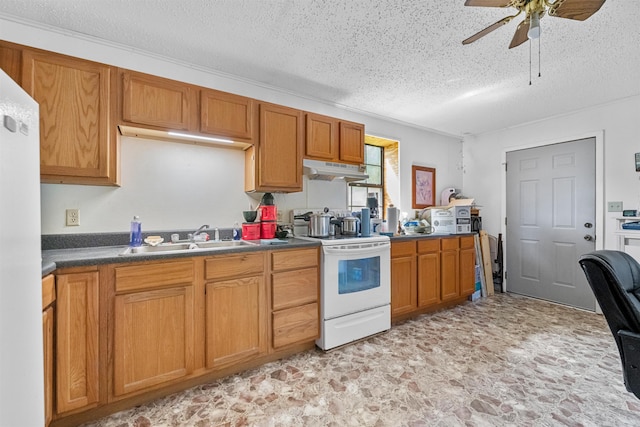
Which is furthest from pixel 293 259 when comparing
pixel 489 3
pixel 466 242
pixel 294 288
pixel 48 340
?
pixel 466 242

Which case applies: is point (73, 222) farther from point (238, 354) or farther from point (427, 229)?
point (427, 229)

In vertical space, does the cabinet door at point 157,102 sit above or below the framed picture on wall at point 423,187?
above

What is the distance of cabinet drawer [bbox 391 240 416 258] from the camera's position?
2.87m

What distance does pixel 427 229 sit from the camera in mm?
3715

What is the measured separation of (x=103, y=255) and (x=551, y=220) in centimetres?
472

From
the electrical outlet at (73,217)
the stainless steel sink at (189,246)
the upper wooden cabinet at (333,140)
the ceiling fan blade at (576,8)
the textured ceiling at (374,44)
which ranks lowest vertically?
the stainless steel sink at (189,246)

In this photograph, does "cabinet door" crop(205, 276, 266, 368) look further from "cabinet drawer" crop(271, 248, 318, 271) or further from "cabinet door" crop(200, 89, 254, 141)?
"cabinet door" crop(200, 89, 254, 141)

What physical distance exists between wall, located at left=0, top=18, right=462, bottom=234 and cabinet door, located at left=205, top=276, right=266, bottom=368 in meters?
0.80

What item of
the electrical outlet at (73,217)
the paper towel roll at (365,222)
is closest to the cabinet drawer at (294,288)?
the paper towel roll at (365,222)

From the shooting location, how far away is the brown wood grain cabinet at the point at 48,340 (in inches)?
53.0

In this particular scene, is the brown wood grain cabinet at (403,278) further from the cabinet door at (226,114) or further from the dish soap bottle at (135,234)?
the dish soap bottle at (135,234)

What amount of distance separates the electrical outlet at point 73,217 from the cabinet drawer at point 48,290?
74 centimetres

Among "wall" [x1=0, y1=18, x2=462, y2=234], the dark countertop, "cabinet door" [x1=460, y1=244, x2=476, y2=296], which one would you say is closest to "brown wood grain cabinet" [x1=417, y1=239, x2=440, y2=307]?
"cabinet door" [x1=460, y1=244, x2=476, y2=296]

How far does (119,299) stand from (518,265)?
4624 millimetres
